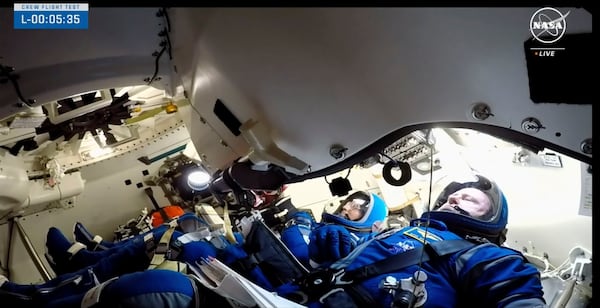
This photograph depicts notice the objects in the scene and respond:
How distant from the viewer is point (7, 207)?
3.32 meters

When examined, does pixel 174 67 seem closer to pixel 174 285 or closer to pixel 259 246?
pixel 174 285

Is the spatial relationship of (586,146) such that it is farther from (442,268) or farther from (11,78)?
(11,78)

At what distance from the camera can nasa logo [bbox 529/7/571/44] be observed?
1146 mm

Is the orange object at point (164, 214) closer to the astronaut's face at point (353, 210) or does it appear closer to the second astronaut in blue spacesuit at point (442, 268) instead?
the astronaut's face at point (353, 210)

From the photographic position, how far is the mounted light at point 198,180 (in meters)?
4.04

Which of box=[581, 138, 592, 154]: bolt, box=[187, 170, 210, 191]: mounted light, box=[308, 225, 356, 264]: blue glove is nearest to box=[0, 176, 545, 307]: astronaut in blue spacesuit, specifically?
box=[308, 225, 356, 264]: blue glove

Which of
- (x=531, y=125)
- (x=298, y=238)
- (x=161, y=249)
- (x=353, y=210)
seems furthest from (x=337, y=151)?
(x=353, y=210)

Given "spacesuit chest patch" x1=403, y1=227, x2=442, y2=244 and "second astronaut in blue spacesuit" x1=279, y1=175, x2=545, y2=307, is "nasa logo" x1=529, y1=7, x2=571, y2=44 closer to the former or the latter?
"second astronaut in blue spacesuit" x1=279, y1=175, x2=545, y2=307

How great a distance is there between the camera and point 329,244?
302 centimetres

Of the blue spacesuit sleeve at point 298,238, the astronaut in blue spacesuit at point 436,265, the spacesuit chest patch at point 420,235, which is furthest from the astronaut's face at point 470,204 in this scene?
the blue spacesuit sleeve at point 298,238

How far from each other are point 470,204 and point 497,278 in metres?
0.78

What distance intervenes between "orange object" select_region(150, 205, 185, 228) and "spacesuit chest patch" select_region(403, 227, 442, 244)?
91.8 inches

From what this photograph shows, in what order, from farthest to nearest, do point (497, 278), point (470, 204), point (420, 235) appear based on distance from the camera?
point (470, 204), point (420, 235), point (497, 278)

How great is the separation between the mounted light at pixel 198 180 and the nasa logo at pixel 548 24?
321 centimetres
